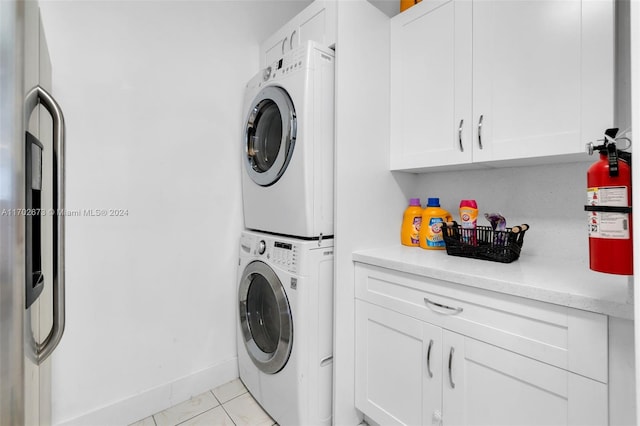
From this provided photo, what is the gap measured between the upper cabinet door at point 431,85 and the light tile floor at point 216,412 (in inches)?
60.3

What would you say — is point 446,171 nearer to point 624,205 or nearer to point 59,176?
point 624,205

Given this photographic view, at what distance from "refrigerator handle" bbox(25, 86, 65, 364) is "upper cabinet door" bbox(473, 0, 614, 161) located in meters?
1.52

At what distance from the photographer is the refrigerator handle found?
30.3 inches

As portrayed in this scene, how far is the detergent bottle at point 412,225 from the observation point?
5.73ft

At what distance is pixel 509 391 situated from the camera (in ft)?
3.41

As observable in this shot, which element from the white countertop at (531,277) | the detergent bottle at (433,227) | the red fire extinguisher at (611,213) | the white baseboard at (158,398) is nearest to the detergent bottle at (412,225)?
the detergent bottle at (433,227)

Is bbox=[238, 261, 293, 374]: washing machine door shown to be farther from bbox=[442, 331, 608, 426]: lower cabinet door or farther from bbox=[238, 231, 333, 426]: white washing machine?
bbox=[442, 331, 608, 426]: lower cabinet door

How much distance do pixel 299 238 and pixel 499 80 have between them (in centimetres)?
113

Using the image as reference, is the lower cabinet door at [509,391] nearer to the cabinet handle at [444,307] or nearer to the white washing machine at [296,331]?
the cabinet handle at [444,307]

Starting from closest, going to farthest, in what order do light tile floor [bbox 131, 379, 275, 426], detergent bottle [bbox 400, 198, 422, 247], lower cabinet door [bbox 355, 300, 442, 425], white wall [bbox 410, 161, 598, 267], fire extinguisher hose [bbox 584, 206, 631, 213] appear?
1. fire extinguisher hose [bbox 584, 206, 631, 213]
2. lower cabinet door [bbox 355, 300, 442, 425]
3. white wall [bbox 410, 161, 598, 267]
4. light tile floor [bbox 131, 379, 275, 426]
5. detergent bottle [bbox 400, 198, 422, 247]

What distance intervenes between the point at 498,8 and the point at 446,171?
788 mm

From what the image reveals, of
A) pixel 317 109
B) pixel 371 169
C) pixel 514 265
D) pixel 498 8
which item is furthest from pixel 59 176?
pixel 498 8

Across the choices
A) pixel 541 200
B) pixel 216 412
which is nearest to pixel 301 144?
pixel 541 200

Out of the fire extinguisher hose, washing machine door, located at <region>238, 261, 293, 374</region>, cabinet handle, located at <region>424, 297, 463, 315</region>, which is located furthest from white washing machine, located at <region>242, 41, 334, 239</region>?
the fire extinguisher hose
